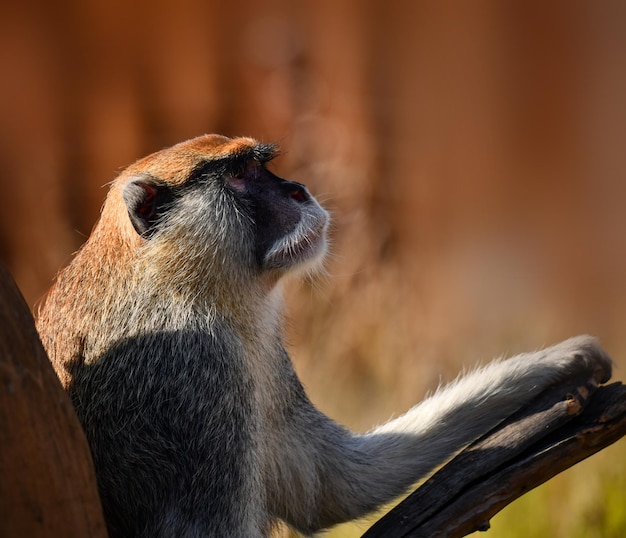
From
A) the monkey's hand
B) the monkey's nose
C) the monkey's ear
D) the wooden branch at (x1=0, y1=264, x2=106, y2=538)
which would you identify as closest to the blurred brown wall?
the monkey's hand

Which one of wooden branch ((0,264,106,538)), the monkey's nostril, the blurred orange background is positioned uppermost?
the blurred orange background

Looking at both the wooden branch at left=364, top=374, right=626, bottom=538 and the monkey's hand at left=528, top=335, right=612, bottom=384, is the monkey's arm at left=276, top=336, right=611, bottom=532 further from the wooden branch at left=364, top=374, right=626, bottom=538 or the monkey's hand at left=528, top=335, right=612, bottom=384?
the wooden branch at left=364, top=374, right=626, bottom=538

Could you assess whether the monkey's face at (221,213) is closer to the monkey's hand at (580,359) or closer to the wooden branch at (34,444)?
the wooden branch at (34,444)

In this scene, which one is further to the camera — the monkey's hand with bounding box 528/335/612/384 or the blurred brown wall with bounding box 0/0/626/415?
the blurred brown wall with bounding box 0/0/626/415

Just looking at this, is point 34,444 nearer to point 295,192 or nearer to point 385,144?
point 295,192

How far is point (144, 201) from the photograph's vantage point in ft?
9.07

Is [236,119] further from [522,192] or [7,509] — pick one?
[7,509]

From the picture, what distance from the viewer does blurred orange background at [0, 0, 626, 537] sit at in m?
4.91

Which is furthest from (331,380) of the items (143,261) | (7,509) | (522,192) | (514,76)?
(7,509)

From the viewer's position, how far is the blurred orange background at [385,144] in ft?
16.1

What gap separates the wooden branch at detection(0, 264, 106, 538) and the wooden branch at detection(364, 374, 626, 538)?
0.90 m

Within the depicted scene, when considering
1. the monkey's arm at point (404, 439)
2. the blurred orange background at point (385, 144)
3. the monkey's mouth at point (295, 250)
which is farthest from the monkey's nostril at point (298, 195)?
the blurred orange background at point (385, 144)

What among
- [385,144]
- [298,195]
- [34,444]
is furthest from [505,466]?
[385,144]

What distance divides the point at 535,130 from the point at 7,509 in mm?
3862
